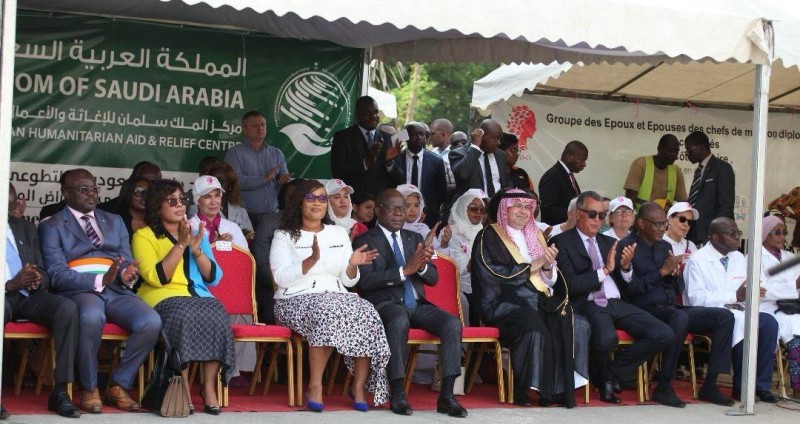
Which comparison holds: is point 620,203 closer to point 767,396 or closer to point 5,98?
point 767,396

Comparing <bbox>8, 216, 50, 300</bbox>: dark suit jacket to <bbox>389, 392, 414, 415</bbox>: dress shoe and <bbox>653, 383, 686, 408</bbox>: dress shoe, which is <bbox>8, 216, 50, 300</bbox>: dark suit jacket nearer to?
<bbox>389, 392, 414, 415</bbox>: dress shoe

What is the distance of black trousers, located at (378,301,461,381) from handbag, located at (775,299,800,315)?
A: 297 cm

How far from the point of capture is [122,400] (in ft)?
23.5

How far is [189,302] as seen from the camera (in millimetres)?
7363

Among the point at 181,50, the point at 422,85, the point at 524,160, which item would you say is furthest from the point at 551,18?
the point at 422,85

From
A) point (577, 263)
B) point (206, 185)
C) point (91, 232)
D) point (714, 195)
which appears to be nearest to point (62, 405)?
point (91, 232)

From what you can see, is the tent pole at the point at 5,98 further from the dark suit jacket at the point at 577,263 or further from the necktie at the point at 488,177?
the necktie at the point at 488,177

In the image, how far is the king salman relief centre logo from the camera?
10867 mm

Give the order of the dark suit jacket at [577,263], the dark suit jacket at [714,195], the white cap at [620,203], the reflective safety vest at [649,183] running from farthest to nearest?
the reflective safety vest at [649,183] < the dark suit jacket at [714,195] < the white cap at [620,203] < the dark suit jacket at [577,263]

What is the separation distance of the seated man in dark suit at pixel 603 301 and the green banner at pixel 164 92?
9.77 feet

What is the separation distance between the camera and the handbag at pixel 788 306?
9.31m

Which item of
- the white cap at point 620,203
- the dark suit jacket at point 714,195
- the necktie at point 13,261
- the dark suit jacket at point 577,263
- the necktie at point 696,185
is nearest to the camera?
the necktie at point 13,261

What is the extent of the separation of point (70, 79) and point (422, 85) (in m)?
21.8

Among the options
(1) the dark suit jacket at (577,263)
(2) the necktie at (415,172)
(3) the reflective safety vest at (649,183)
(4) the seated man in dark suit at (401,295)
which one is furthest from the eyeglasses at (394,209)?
(3) the reflective safety vest at (649,183)
